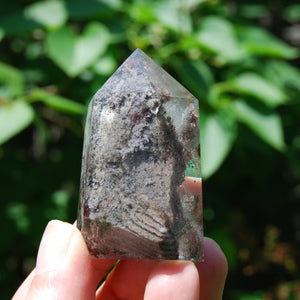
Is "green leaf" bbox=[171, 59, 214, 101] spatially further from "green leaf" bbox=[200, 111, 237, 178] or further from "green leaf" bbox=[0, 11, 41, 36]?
"green leaf" bbox=[0, 11, 41, 36]

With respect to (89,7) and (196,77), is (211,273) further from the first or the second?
(89,7)

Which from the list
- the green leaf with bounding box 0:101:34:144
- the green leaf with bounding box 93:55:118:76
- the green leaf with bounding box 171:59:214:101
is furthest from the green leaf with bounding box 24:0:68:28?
the green leaf with bounding box 171:59:214:101

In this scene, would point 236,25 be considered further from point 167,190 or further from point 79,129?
point 167,190

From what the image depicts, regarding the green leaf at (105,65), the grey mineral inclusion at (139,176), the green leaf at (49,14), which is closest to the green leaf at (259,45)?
the green leaf at (105,65)

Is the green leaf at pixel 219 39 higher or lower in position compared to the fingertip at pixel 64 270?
higher

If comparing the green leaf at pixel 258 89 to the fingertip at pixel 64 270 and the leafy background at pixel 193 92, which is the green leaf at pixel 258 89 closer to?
the leafy background at pixel 193 92

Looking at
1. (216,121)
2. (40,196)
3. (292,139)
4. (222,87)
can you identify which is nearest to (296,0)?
(292,139)
